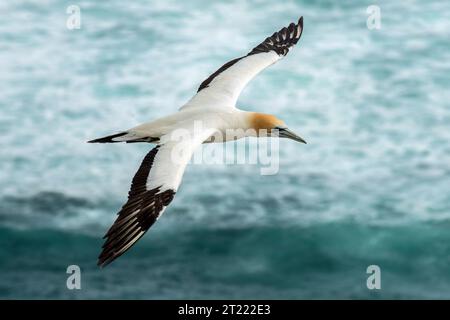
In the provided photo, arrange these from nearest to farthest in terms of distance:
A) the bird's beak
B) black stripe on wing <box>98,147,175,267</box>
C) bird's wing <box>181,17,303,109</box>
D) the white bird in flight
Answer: black stripe on wing <box>98,147,175,267</box>
the white bird in flight
the bird's beak
bird's wing <box>181,17,303,109</box>

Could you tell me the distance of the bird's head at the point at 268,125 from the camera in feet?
40.5

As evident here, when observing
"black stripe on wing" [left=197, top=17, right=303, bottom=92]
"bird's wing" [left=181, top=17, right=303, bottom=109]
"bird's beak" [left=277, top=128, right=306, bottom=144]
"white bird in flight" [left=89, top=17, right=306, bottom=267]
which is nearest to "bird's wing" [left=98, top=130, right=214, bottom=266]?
"white bird in flight" [left=89, top=17, right=306, bottom=267]

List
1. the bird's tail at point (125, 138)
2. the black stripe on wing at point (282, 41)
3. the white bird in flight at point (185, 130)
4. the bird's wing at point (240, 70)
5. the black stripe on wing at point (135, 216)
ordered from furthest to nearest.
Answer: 1. the black stripe on wing at point (282, 41)
2. the bird's wing at point (240, 70)
3. the bird's tail at point (125, 138)
4. the white bird in flight at point (185, 130)
5. the black stripe on wing at point (135, 216)

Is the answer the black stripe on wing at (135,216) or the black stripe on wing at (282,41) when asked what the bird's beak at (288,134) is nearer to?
the black stripe on wing at (282,41)

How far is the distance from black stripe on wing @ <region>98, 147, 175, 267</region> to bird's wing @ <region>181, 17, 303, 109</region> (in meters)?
2.22

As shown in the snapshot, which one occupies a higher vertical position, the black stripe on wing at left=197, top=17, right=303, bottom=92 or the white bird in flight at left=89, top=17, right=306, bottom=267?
the black stripe on wing at left=197, top=17, right=303, bottom=92

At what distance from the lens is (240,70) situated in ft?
45.3

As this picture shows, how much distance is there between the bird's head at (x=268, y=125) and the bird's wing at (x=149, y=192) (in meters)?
1.24

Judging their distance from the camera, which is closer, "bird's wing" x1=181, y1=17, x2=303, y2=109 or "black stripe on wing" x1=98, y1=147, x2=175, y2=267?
"black stripe on wing" x1=98, y1=147, x2=175, y2=267

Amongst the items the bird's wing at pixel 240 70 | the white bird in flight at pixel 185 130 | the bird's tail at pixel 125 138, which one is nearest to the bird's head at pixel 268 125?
the white bird in flight at pixel 185 130

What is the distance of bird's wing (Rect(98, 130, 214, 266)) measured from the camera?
10125 mm

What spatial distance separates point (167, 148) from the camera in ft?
36.4

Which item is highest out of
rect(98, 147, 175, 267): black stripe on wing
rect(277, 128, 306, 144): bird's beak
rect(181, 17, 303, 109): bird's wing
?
rect(181, 17, 303, 109): bird's wing

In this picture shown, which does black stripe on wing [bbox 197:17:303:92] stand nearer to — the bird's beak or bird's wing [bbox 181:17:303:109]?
bird's wing [bbox 181:17:303:109]
